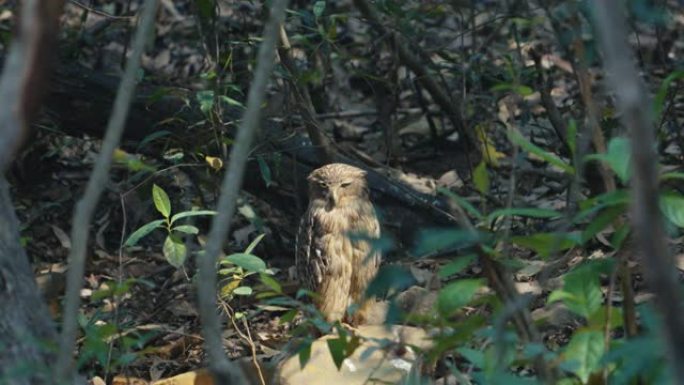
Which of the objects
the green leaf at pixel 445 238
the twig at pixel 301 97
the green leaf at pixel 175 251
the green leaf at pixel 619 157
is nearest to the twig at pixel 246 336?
the green leaf at pixel 175 251

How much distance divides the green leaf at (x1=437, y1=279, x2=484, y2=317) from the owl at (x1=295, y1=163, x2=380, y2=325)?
137 inches

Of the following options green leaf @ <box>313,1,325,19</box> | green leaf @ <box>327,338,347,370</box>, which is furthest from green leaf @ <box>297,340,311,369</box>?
green leaf @ <box>313,1,325,19</box>

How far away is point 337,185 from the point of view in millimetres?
A: 7203

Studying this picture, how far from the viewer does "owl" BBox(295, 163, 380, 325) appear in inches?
285

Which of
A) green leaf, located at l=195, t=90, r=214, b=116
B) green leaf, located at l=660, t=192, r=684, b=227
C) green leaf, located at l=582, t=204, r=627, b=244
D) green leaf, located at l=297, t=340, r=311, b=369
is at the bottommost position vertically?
green leaf, located at l=297, t=340, r=311, b=369

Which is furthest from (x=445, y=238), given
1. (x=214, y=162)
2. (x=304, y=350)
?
(x=214, y=162)

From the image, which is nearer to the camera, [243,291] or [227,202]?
[227,202]

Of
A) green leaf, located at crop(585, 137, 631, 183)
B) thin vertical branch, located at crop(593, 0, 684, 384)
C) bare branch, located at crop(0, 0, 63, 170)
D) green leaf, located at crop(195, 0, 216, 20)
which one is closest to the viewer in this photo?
thin vertical branch, located at crop(593, 0, 684, 384)

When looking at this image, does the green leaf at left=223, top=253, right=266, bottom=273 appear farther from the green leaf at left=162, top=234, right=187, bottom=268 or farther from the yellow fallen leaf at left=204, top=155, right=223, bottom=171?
the yellow fallen leaf at left=204, top=155, right=223, bottom=171

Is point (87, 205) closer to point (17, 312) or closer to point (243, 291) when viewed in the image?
point (17, 312)

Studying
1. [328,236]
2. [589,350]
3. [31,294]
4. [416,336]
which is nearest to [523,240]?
[589,350]

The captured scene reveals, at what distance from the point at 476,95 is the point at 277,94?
1.75 meters

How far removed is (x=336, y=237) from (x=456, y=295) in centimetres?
369

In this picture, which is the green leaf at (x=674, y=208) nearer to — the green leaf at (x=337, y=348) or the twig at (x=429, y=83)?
the green leaf at (x=337, y=348)
